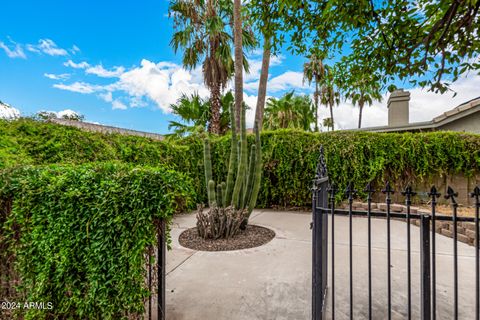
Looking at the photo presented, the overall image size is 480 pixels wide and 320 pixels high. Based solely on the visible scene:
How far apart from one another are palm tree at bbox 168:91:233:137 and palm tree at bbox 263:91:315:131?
12.0 feet

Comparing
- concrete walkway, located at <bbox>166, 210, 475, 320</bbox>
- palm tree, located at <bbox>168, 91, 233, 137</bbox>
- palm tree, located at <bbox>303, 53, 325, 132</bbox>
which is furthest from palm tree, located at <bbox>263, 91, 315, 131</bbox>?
concrete walkway, located at <bbox>166, 210, 475, 320</bbox>

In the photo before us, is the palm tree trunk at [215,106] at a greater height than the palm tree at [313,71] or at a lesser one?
lesser

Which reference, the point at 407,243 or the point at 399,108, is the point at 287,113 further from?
the point at 407,243

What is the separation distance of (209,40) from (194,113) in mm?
2803

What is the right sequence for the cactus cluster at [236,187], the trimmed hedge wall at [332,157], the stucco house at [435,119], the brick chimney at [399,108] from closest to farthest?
the cactus cluster at [236,187], the trimmed hedge wall at [332,157], the stucco house at [435,119], the brick chimney at [399,108]

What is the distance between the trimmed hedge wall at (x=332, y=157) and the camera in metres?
6.42

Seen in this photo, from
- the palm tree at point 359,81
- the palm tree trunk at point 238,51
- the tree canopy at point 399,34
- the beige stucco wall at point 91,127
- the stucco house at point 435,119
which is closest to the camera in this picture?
the tree canopy at point 399,34

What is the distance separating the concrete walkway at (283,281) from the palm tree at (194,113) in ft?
21.1

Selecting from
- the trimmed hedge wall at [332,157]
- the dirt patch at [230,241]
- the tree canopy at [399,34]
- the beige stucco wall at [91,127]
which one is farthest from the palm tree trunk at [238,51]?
the dirt patch at [230,241]

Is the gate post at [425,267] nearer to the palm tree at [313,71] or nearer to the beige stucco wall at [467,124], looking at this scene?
the beige stucco wall at [467,124]

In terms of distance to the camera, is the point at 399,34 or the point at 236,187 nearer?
the point at 399,34

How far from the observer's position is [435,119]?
849 centimetres

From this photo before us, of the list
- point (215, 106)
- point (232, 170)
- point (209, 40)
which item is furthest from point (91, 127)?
point (232, 170)

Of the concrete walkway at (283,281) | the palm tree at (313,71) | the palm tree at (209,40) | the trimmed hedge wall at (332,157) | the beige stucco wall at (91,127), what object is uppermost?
the palm tree at (313,71)
